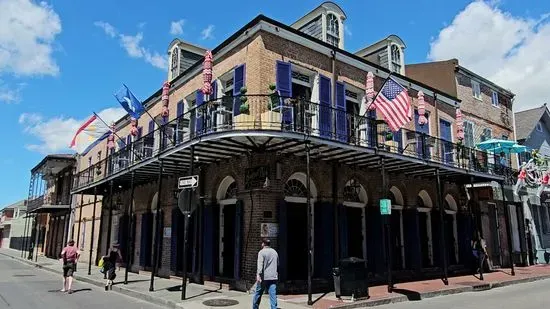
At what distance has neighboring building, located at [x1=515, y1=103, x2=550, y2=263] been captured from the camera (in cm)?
2419

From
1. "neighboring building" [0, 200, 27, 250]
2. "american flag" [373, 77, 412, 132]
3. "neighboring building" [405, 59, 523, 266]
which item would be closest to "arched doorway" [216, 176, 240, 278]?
"american flag" [373, 77, 412, 132]

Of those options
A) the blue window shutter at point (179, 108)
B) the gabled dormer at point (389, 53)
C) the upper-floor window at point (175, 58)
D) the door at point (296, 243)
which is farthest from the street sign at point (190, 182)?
the gabled dormer at point (389, 53)

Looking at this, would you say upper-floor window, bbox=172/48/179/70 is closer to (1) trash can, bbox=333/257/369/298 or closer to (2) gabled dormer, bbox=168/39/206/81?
(2) gabled dormer, bbox=168/39/206/81

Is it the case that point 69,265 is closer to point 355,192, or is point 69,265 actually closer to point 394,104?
point 355,192

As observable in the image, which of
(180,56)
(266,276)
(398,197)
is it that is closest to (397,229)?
(398,197)

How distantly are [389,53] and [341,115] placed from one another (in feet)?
18.7

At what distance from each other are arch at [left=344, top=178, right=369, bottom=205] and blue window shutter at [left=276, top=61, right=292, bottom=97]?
407 centimetres

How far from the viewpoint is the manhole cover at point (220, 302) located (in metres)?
10.2

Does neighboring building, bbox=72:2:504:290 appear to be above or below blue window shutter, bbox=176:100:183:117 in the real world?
below

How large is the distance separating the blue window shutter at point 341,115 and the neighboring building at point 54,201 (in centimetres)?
2377

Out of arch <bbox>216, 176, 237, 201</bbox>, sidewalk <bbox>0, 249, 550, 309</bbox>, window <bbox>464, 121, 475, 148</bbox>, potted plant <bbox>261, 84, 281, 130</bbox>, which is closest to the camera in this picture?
sidewalk <bbox>0, 249, 550, 309</bbox>

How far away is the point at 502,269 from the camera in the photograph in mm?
20828

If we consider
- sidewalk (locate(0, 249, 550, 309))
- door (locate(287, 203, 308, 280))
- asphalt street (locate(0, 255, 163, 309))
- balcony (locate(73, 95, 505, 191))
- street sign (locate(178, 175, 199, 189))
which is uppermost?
balcony (locate(73, 95, 505, 191))

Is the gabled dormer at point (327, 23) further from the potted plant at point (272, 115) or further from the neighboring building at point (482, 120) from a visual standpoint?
the neighboring building at point (482, 120)
